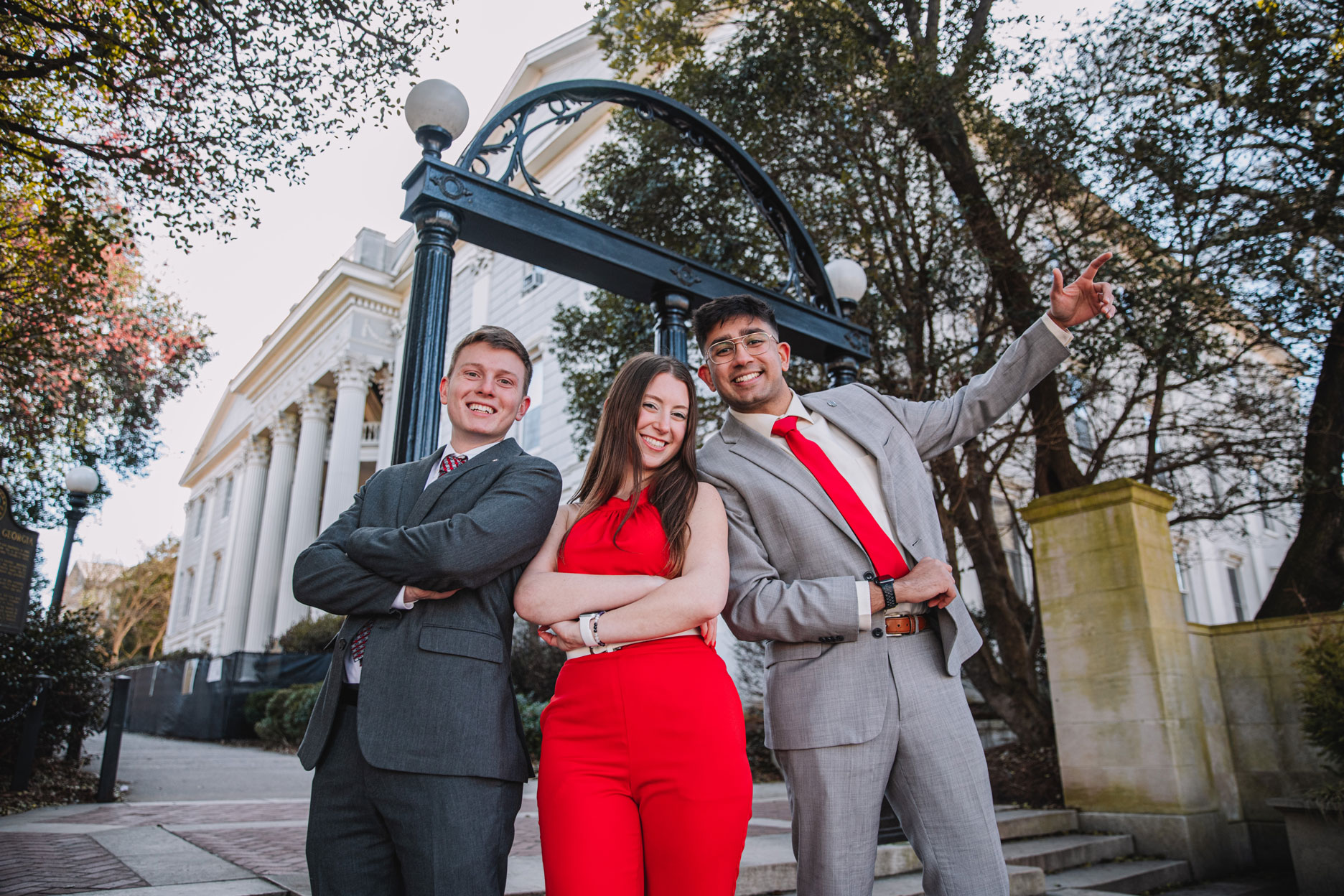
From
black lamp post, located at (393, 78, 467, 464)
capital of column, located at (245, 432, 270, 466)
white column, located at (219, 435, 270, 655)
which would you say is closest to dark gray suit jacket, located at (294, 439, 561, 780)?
black lamp post, located at (393, 78, 467, 464)

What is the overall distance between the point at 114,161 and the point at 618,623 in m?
7.32

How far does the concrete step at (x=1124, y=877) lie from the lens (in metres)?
4.81

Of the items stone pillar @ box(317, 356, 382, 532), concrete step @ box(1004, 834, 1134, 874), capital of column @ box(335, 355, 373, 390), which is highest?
capital of column @ box(335, 355, 373, 390)

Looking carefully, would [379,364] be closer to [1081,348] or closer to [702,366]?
[1081,348]

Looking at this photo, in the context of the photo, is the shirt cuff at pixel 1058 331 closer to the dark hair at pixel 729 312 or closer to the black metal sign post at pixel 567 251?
the dark hair at pixel 729 312

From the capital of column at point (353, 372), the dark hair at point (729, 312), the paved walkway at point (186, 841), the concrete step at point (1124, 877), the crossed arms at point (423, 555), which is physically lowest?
the concrete step at point (1124, 877)

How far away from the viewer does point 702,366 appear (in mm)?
2521

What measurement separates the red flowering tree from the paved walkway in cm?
438

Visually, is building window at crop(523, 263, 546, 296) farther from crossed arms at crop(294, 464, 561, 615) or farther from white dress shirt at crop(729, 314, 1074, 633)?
crossed arms at crop(294, 464, 561, 615)

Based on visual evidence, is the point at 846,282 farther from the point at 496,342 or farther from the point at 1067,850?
the point at 1067,850

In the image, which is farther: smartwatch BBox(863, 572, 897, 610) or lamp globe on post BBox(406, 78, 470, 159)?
lamp globe on post BBox(406, 78, 470, 159)

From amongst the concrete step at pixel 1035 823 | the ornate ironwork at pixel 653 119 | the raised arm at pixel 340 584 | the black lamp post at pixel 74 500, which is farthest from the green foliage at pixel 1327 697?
the black lamp post at pixel 74 500

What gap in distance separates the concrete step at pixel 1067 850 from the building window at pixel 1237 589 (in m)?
24.8

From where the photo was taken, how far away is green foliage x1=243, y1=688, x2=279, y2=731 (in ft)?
55.5
